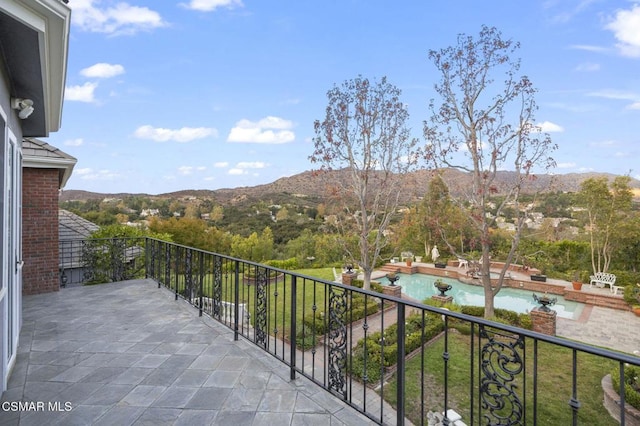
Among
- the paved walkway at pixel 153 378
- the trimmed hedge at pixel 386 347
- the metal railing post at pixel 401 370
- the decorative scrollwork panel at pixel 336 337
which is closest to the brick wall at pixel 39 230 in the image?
the paved walkway at pixel 153 378

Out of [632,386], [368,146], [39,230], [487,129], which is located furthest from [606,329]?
[39,230]

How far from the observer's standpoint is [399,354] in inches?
75.7

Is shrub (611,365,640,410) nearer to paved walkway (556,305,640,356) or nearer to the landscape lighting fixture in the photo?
paved walkway (556,305,640,356)

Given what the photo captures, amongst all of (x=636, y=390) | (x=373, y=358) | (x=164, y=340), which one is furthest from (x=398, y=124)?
(x=164, y=340)

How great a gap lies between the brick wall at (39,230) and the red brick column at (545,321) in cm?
1061

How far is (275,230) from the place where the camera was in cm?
2284

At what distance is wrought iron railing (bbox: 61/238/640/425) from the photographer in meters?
1.48

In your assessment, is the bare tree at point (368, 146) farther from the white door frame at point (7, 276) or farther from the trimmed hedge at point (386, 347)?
the white door frame at point (7, 276)

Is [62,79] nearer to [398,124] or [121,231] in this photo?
[121,231]

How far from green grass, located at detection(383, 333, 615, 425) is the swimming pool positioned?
4.58 meters

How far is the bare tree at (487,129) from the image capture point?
8609 millimetres

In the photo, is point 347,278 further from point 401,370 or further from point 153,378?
point 401,370

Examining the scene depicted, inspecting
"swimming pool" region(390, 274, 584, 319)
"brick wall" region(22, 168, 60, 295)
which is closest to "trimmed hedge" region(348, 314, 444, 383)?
"swimming pool" region(390, 274, 584, 319)

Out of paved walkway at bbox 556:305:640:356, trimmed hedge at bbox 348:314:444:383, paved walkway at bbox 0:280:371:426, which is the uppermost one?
paved walkway at bbox 0:280:371:426
